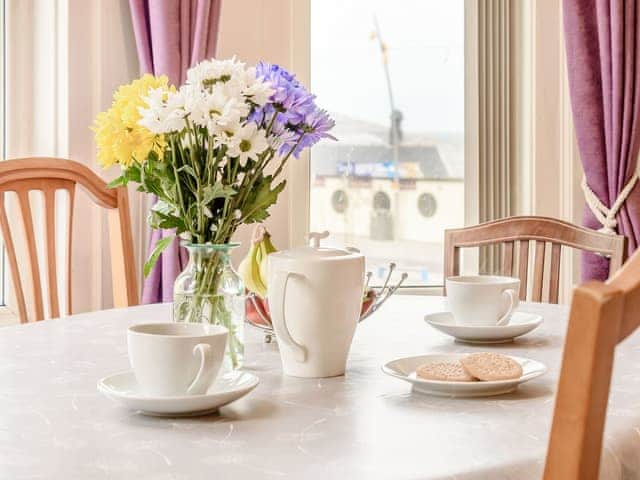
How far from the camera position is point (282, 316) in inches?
40.9

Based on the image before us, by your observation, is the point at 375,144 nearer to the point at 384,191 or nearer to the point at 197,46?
the point at 384,191

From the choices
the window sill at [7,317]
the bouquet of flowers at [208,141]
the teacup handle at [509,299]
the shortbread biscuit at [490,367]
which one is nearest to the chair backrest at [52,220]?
the window sill at [7,317]

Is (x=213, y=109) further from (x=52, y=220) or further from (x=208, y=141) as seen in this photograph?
(x=52, y=220)

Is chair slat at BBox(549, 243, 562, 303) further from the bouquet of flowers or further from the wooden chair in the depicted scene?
the bouquet of flowers

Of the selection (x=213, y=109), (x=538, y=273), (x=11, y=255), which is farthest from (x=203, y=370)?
(x=538, y=273)

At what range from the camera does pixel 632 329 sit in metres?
0.50

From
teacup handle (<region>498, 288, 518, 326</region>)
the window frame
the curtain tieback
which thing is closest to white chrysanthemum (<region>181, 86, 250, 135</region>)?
teacup handle (<region>498, 288, 518, 326</region>)

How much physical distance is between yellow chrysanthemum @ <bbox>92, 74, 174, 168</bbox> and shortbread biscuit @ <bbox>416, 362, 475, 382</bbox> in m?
0.40

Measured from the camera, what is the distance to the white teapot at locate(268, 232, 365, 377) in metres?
1.03

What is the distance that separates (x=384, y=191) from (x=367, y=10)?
599 mm

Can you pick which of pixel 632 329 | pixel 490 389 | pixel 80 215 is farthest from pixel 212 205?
pixel 80 215

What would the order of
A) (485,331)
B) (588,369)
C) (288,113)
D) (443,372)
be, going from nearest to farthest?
(588,369)
(443,372)
(288,113)
(485,331)

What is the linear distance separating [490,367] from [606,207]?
2005mm

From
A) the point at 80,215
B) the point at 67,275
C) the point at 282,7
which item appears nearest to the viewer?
the point at 67,275
